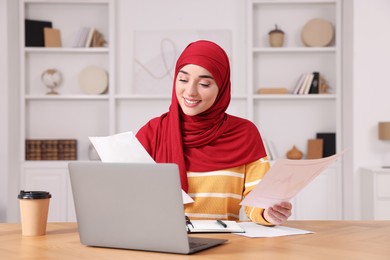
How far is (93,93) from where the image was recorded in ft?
16.8

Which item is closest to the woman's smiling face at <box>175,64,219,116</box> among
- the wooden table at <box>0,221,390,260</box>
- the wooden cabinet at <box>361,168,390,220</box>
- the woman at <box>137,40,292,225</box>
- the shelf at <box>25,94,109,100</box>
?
the woman at <box>137,40,292,225</box>

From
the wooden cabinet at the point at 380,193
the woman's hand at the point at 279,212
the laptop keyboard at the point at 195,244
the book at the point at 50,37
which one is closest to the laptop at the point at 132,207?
the laptop keyboard at the point at 195,244

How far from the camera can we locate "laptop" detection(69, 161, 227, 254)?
53.2 inches

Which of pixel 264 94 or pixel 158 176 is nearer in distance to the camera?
pixel 158 176

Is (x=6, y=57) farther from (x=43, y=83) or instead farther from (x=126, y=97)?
(x=126, y=97)

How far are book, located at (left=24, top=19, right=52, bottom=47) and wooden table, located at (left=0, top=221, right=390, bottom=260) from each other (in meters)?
3.52

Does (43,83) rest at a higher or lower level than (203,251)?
higher

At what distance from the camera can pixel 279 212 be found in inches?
70.5

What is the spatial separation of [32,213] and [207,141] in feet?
2.44

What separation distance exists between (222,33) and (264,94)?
636 mm

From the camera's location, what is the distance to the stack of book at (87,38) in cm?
508

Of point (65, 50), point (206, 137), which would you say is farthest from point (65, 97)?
point (206, 137)

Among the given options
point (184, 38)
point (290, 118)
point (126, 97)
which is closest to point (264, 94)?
point (290, 118)

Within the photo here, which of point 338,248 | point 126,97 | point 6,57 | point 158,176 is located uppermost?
point 6,57
